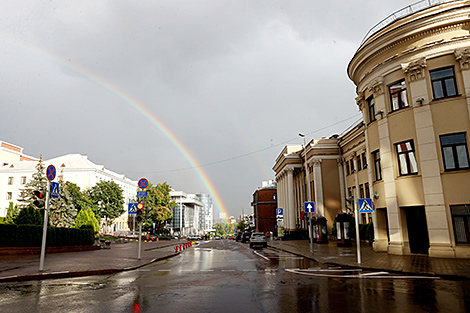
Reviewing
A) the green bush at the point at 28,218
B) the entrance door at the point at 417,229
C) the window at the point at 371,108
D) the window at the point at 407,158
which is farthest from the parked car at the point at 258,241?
the green bush at the point at 28,218

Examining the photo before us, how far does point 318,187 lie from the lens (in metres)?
44.0

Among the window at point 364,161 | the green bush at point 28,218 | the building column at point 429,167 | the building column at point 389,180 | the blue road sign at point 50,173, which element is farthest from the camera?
the window at point 364,161

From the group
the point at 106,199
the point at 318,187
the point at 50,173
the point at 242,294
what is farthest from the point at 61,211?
the point at 242,294

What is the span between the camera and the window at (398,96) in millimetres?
18688

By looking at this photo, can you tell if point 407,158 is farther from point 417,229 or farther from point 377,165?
point 417,229

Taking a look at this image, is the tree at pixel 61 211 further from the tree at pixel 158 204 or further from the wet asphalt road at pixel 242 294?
the wet asphalt road at pixel 242 294

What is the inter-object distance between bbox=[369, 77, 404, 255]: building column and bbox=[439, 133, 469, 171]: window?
9.20 ft

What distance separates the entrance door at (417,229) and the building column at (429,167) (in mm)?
1670

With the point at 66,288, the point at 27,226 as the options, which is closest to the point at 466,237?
the point at 66,288

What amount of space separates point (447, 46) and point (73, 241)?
2978cm

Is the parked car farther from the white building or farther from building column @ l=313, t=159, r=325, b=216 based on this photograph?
the white building

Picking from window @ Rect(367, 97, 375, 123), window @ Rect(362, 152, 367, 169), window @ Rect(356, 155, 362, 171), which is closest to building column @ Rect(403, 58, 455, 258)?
window @ Rect(367, 97, 375, 123)

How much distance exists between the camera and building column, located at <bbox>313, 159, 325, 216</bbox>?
43.3m

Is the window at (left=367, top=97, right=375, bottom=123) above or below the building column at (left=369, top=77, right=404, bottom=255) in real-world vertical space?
above
